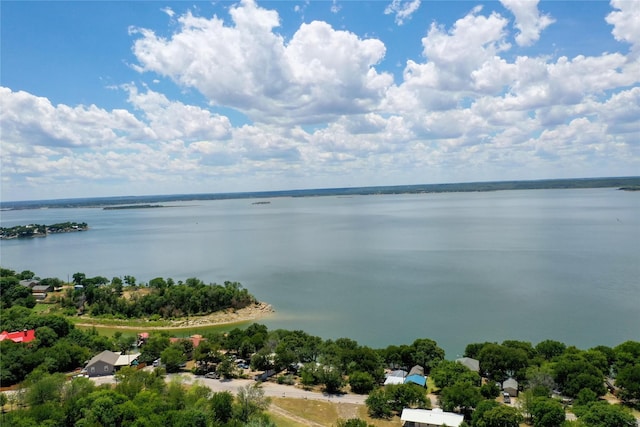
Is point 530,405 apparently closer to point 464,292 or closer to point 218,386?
point 218,386

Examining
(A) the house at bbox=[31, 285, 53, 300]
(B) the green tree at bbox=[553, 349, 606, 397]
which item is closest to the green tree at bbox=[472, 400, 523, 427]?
(B) the green tree at bbox=[553, 349, 606, 397]

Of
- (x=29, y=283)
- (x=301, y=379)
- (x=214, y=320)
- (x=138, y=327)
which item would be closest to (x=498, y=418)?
(x=301, y=379)

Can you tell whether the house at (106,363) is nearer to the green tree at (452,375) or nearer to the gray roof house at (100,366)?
the gray roof house at (100,366)

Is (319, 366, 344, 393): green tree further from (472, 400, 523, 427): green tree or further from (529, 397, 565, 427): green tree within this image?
(529, 397, 565, 427): green tree

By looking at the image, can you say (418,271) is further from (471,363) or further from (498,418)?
(498,418)

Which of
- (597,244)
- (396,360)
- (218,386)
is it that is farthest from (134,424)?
(597,244)

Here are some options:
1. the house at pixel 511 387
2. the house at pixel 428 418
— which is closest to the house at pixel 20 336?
the house at pixel 428 418
